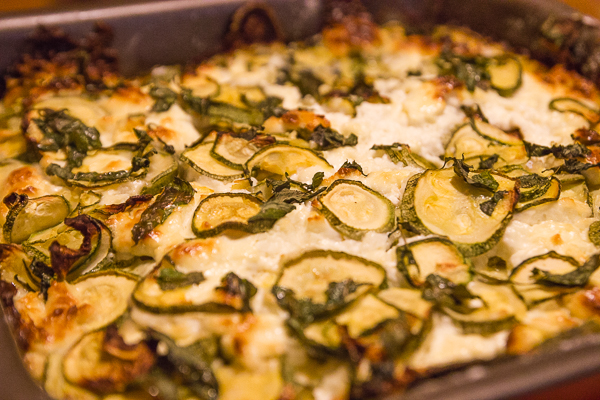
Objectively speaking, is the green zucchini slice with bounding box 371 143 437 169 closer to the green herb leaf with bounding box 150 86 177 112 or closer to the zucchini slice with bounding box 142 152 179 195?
the zucchini slice with bounding box 142 152 179 195

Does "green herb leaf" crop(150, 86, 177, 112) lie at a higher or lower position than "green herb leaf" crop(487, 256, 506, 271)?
lower

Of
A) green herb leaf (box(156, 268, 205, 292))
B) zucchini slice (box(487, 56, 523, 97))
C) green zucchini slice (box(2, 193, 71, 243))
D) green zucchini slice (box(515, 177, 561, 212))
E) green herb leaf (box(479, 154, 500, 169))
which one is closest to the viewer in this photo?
green herb leaf (box(156, 268, 205, 292))

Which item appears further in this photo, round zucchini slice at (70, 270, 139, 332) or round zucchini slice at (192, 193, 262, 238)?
round zucchini slice at (192, 193, 262, 238)

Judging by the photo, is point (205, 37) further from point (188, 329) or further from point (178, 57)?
point (188, 329)

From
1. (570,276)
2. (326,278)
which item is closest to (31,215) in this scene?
(326,278)

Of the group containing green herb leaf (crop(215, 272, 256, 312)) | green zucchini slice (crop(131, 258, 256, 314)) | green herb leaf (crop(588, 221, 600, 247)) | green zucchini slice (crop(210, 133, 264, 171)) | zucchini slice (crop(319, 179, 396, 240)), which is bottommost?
green zucchini slice (crop(131, 258, 256, 314))

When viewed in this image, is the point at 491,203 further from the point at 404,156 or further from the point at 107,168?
the point at 107,168

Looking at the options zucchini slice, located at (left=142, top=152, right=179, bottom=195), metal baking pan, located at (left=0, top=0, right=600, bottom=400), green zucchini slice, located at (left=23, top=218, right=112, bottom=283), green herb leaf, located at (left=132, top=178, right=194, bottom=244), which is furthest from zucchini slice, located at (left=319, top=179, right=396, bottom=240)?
metal baking pan, located at (left=0, top=0, right=600, bottom=400)
